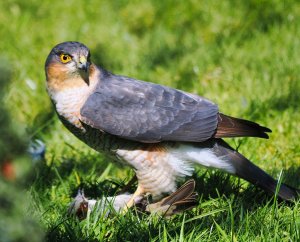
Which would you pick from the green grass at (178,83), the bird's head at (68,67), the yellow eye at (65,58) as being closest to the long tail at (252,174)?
the green grass at (178,83)

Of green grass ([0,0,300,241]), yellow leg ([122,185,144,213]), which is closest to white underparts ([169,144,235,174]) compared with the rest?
green grass ([0,0,300,241])

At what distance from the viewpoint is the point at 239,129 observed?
461 cm

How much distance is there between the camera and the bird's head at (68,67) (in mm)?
4617

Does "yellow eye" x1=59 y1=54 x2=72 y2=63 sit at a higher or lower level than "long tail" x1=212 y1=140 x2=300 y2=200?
higher

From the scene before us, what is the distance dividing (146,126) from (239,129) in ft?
2.13

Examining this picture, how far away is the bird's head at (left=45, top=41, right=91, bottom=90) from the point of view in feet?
15.1

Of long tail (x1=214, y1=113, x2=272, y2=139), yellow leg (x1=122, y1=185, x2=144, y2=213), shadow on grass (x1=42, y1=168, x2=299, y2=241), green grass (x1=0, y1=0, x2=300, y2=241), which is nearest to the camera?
shadow on grass (x1=42, y1=168, x2=299, y2=241)

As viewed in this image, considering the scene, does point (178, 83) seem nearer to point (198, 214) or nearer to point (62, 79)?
point (62, 79)

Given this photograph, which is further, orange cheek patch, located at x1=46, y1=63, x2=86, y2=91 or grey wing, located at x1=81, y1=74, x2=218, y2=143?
orange cheek patch, located at x1=46, y1=63, x2=86, y2=91

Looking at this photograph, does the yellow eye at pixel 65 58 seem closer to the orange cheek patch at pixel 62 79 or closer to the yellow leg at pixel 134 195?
the orange cheek patch at pixel 62 79

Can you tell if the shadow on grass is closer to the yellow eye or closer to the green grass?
the green grass

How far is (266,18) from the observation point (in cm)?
764

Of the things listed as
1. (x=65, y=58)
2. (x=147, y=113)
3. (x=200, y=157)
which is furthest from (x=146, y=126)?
(x=65, y=58)

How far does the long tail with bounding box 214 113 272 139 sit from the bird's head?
100 centimetres
